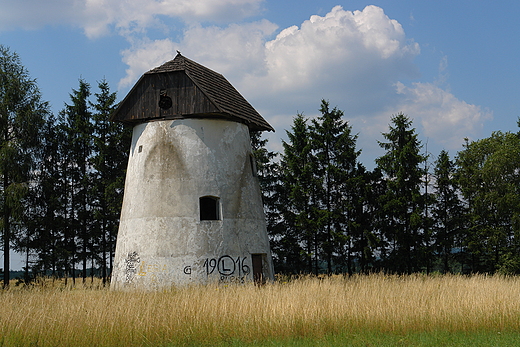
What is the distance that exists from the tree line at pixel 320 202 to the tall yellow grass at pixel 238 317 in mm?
15493

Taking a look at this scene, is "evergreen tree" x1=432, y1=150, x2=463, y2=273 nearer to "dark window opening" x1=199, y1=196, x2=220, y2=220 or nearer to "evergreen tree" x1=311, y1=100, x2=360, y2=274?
"evergreen tree" x1=311, y1=100, x2=360, y2=274

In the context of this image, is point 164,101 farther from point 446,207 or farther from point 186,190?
point 446,207

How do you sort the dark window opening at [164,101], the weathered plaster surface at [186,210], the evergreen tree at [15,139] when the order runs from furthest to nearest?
the evergreen tree at [15,139] < the dark window opening at [164,101] < the weathered plaster surface at [186,210]

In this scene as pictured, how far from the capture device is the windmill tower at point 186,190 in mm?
17062

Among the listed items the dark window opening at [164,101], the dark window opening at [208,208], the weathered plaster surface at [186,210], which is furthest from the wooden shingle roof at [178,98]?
the dark window opening at [208,208]

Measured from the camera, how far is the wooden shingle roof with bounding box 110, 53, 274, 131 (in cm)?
1809

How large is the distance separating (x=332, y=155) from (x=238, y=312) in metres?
20.3

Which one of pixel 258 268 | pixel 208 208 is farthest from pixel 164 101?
pixel 258 268

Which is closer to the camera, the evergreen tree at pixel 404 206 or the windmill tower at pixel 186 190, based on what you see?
the windmill tower at pixel 186 190

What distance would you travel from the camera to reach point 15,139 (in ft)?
80.4

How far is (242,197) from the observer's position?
18.4 meters

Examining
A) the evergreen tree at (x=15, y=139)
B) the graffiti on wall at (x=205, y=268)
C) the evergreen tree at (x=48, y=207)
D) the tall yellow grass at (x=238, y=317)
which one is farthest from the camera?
the evergreen tree at (x=48, y=207)

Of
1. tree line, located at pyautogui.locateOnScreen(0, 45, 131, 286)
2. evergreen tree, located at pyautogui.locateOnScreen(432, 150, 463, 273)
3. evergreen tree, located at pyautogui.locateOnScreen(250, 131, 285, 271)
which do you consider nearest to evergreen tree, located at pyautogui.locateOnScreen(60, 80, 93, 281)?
tree line, located at pyautogui.locateOnScreen(0, 45, 131, 286)

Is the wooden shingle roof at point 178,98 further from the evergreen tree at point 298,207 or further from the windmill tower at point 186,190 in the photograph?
the evergreen tree at point 298,207
